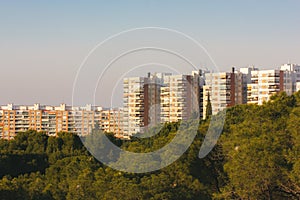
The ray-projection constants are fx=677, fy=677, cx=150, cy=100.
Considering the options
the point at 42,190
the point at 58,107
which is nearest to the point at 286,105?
the point at 42,190

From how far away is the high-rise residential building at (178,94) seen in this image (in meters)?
38.4

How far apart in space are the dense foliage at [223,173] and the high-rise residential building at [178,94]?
849 inches

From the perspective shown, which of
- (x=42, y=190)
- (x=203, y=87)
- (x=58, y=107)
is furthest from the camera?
(x=58, y=107)

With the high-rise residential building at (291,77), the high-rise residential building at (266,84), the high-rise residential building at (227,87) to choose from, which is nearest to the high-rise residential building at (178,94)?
the high-rise residential building at (227,87)

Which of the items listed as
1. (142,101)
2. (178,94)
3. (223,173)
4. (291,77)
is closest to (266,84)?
(291,77)

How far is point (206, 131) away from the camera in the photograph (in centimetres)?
1567

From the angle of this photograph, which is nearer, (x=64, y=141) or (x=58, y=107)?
(x=64, y=141)

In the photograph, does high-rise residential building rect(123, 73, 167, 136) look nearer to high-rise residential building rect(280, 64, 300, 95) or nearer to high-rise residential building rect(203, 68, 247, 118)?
high-rise residential building rect(203, 68, 247, 118)

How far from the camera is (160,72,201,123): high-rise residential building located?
1512 inches

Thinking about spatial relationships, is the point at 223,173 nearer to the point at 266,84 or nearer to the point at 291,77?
the point at 266,84

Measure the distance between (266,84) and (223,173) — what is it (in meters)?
26.6

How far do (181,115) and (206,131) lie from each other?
848 inches

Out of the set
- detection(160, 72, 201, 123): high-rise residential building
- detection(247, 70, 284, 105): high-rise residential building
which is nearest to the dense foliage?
detection(160, 72, 201, 123): high-rise residential building

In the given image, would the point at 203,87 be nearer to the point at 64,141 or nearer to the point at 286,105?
the point at 64,141
